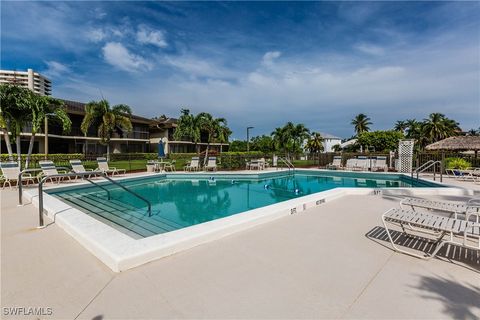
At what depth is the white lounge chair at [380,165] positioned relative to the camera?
18.4 metres

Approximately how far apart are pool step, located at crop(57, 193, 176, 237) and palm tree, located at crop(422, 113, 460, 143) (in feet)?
172

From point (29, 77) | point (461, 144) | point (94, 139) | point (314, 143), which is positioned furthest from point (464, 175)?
point (29, 77)

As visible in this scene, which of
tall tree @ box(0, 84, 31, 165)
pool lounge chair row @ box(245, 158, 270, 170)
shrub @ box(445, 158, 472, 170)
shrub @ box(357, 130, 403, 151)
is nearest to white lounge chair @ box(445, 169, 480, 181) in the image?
shrub @ box(445, 158, 472, 170)

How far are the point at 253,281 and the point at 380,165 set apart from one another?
1892 centimetres

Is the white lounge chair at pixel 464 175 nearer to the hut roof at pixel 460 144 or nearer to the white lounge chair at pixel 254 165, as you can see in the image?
the hut roof at pixel 460 144

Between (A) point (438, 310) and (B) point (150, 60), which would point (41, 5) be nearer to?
(B) point (150, 60)

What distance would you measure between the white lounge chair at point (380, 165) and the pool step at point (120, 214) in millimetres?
17260

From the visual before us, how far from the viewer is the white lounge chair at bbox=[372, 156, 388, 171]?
18355 millimetres

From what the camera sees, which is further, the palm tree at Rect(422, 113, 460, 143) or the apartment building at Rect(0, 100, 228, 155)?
the palm tree at Rect(422, 113, 460, 143)

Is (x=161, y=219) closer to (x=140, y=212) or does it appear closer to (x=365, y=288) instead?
(x=140, y=212)

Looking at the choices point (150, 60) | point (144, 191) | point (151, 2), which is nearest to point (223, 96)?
point (150, 60)

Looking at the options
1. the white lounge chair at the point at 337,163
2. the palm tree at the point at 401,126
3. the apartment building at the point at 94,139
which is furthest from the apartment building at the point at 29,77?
the palm tree at the point at 401,126

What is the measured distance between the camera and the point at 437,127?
4409 cm

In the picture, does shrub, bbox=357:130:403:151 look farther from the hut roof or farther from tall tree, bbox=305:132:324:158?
the hut roof
